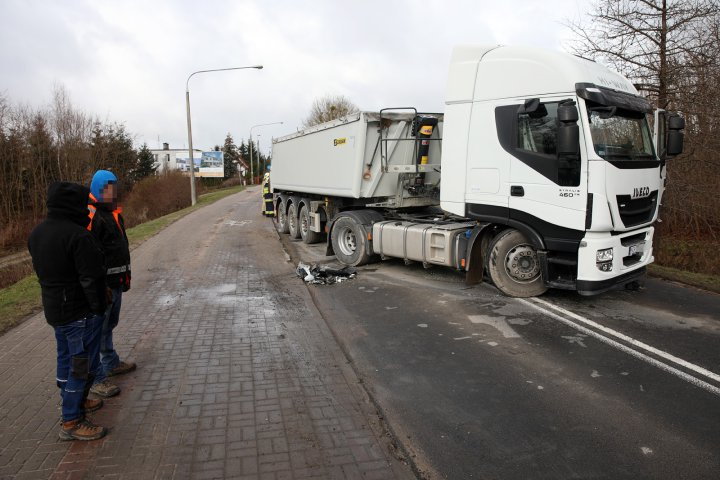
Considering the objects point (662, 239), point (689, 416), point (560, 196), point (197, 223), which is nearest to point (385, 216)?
point (560, 196)

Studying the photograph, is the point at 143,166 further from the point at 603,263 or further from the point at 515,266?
the point at 603,263

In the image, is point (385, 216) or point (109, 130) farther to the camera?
point (109, 130)

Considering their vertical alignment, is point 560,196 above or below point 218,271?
above

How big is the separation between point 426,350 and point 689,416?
93.7 inches

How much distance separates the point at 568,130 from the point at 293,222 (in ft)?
32.3

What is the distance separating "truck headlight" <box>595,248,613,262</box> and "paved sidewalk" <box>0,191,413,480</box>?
347 cm

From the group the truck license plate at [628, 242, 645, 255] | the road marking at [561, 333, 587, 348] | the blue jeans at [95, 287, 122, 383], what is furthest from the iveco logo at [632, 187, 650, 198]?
the blue jeans at [95, 287, 122, 383]

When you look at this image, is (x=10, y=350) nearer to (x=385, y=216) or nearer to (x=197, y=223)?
(x=385, y=216)

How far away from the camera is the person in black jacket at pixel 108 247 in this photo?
13.8 ft

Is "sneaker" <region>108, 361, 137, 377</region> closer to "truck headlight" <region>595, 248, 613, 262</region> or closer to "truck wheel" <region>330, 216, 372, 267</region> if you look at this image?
"truck headlight" <region>595, 248, 613, 262</region>

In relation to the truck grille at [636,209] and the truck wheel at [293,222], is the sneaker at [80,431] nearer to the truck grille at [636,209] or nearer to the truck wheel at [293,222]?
the truck grille at [636,209]

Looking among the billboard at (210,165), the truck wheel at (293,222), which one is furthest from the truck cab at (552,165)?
the billboard at (210,165)

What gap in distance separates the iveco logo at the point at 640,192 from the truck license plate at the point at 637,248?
27.2 inches

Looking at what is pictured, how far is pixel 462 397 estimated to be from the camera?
166 inches
